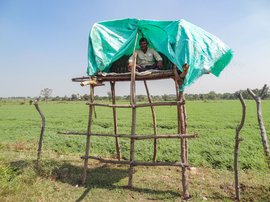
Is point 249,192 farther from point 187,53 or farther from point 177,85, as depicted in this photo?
point 187,53

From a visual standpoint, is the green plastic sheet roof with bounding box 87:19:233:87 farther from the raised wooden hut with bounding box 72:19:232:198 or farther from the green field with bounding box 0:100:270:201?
the green field with bounding box 0:100:270:201

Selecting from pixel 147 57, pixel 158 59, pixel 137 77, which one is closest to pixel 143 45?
pixel 147 57

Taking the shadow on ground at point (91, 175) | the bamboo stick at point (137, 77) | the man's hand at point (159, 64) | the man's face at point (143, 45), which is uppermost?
the man's face at point (143, 45)

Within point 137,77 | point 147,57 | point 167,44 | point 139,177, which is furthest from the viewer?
point 147,57

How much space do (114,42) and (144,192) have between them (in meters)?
3.93

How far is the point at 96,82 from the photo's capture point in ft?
23.4

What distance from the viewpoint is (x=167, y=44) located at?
6.28m

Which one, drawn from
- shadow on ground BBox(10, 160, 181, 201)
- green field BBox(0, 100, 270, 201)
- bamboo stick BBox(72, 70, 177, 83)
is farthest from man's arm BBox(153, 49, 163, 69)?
shadow on ground BBox(10, 160, 181, 201)

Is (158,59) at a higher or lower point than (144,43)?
lower

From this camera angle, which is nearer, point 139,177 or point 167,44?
point 167,44

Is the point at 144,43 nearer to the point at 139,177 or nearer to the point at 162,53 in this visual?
the point at 162,53

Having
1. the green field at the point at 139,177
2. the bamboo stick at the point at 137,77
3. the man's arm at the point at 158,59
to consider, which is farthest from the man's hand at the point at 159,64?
the green field at the point at 139,177

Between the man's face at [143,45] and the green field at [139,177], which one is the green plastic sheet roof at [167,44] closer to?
the man's face at [143,45]

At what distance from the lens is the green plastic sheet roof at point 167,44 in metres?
6.06
